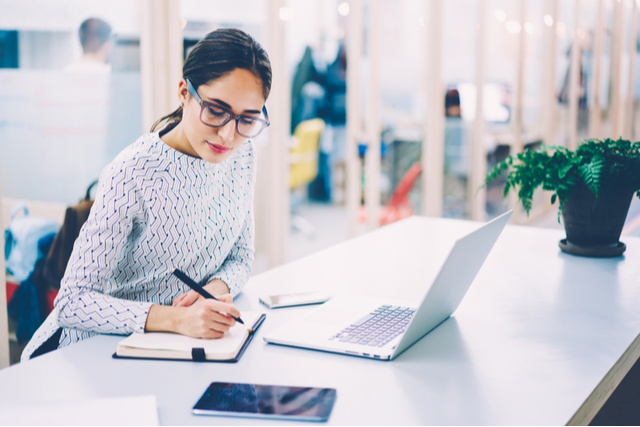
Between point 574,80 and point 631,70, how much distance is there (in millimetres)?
2838

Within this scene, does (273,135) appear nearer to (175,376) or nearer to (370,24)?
(370,24)

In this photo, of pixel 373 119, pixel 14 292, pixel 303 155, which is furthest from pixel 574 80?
pixel 14 292

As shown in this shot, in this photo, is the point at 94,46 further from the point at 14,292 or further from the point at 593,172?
the point at 593,172

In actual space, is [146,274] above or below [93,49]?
below

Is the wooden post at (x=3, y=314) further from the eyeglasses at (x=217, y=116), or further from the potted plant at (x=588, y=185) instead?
the potted plant at (x=588, y=185)

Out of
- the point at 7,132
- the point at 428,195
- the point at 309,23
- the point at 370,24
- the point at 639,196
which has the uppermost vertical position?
the point at 309,23

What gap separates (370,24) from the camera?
412cm

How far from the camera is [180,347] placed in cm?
105

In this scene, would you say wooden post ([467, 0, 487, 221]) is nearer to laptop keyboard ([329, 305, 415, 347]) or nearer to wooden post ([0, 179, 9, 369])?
Result: wooden post ([0, 179, 9, 369])

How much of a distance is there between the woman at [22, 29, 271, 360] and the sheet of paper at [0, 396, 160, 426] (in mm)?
254

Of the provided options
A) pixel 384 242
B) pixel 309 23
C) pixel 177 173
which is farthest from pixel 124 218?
pixel 309 23

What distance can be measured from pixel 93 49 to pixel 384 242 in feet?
4.83

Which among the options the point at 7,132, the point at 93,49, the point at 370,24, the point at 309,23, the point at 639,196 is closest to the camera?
the point at 639,196

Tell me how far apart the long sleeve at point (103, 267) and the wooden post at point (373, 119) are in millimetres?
3089
